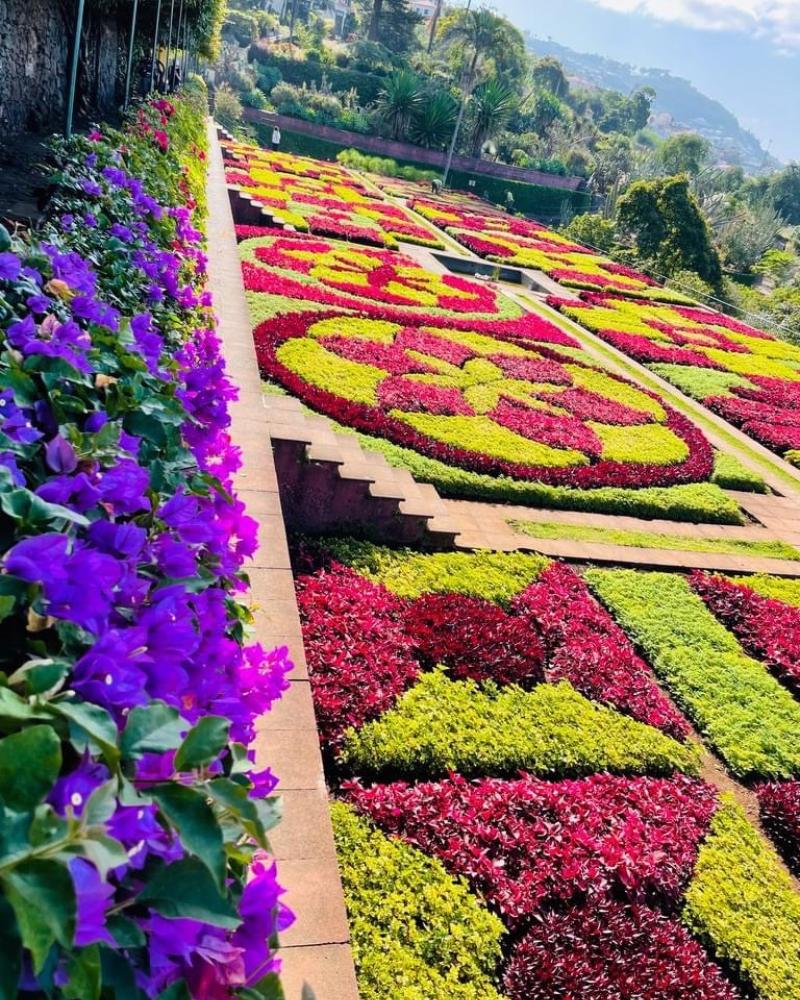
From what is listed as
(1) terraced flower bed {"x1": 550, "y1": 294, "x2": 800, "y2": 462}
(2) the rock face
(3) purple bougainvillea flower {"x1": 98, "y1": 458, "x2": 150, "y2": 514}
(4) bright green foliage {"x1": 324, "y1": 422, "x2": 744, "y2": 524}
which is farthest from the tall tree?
(3) purple bougainvillea flower {"x1": 98, "y1": 458, "x2": 150, "y2": 514}

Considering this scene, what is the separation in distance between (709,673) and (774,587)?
2.32 m

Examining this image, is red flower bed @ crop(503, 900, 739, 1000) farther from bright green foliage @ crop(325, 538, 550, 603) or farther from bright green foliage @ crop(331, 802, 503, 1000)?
bright green foliage @ crop(325, 538, 550, 603)

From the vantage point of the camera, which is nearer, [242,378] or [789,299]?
[242,378]

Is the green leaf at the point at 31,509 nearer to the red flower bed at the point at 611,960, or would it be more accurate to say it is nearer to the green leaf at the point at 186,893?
the green leaf at the point at 186,893

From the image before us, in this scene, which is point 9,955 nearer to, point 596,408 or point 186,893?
point 186,893

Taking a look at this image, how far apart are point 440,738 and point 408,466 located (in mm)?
3805

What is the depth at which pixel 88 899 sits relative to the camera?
2.46ft

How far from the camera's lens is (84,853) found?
2.42ft

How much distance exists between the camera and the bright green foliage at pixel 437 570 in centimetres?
584

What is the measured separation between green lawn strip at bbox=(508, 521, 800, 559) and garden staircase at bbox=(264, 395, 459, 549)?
1.46m

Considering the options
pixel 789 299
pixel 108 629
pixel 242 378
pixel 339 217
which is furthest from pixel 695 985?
pixel 789 299

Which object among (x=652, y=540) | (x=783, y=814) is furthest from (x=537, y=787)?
(x=652, y=540)

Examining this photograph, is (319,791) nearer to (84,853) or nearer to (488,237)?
(84,853)

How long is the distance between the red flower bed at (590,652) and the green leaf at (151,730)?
4.58 meters
